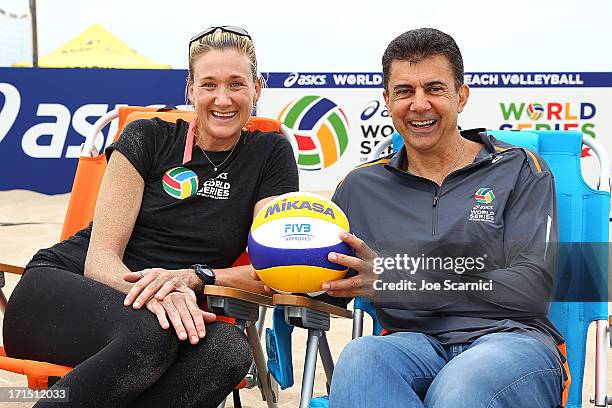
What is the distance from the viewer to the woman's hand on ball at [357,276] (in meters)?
2.78

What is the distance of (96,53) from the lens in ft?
48.4

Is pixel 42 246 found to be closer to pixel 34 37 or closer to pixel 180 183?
pixel 180 183

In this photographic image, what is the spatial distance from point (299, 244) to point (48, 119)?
8.07 m

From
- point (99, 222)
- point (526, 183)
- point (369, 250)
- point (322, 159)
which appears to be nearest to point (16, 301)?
point (99, 222)

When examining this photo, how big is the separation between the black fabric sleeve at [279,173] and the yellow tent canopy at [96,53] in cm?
1156

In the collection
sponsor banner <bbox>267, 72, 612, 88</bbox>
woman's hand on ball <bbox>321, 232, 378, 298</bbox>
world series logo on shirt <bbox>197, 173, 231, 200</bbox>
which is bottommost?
woman's hand on ball <bbox>321, 232, 378, 298</bbox>

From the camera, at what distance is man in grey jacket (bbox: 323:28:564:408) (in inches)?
96.7

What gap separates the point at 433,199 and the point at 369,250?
29 centimetres

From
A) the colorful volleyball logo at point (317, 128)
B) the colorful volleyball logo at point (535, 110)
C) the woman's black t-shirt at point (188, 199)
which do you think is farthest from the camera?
the colorful volleyball logo at point (535, 110)

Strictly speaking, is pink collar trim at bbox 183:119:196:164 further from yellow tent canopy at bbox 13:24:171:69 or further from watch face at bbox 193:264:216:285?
yellow tent canopy at bbox 13:24:171:69

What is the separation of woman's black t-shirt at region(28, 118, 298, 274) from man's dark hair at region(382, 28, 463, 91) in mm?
614

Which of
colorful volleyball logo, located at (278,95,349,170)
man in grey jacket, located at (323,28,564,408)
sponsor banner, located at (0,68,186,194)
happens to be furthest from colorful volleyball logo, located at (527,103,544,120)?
man in grey jacket, located at (323,28,564,408)

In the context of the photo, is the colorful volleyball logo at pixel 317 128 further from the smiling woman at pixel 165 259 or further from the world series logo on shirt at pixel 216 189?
the world series logo on shirt at pixel 216 189

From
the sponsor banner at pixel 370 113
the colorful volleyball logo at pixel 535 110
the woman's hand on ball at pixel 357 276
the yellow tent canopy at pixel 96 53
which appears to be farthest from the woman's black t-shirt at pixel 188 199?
the yellow tent canopy at pixel 96 53
